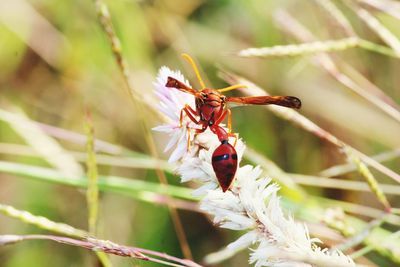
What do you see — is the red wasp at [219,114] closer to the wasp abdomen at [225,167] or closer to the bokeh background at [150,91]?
the wasp abdomen at [225,167]

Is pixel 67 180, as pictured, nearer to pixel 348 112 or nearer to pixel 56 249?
pixel 56 249

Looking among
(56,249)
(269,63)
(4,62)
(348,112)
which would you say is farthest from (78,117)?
(348,112)

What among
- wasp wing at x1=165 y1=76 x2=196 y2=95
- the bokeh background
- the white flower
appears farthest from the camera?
the bokeh background

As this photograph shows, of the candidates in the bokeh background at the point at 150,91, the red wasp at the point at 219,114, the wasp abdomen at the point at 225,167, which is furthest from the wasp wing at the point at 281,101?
the bokeh background at the point at 150,91

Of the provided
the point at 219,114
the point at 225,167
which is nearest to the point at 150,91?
the point at 219,114

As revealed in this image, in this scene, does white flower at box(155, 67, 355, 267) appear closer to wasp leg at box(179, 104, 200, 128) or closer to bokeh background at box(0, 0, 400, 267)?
wasp leg at box(179, 104, 200, 128)

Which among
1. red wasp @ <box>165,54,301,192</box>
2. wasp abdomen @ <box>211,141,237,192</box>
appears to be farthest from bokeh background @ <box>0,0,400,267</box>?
wasp abdomen @ <box>211,141,237,192</box>
